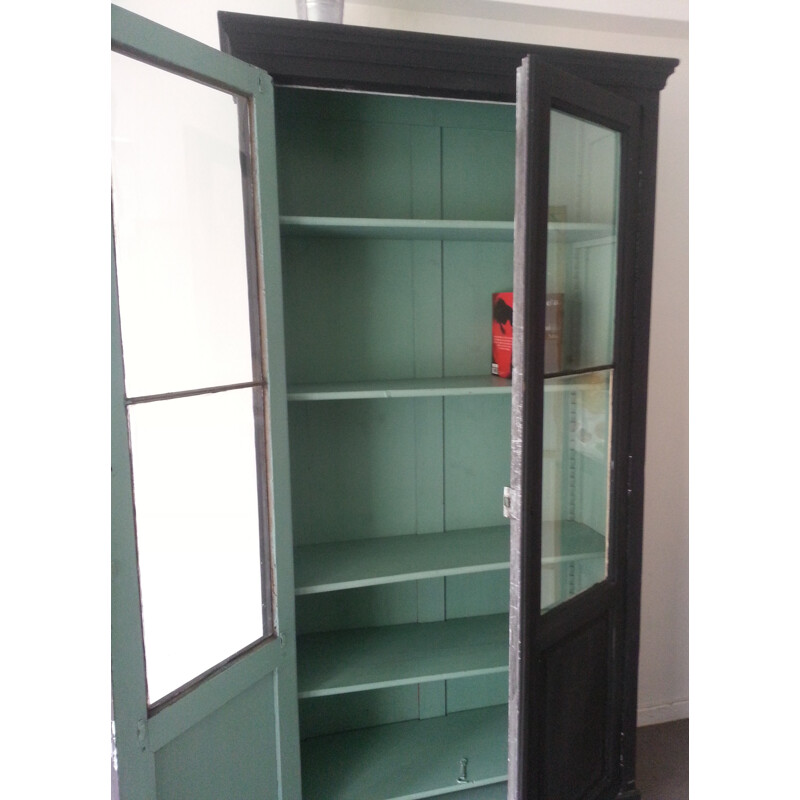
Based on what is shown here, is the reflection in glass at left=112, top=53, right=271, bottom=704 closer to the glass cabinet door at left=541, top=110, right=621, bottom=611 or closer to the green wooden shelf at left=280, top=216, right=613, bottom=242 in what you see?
the green wooden shelf at left=280, top=216, right=613, bottom=242

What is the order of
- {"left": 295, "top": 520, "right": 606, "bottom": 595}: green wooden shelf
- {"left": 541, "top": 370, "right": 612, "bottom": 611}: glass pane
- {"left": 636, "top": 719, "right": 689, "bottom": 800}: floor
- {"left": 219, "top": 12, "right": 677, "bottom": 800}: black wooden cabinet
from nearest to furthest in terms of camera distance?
1. {"left": 219, "top": 12, "right": 677, "bottom": 800}: black wooden cabinet
2. {"left": 541, "top": 370, "right": 612, "bottom": 611}: glass pane
3. {"left": 295, "top": 520, "right": 606, "bottom": 595}: green wooden shelf
4. {"left": 636, "top": 719, "right": 689, "bottom": 800}: floor

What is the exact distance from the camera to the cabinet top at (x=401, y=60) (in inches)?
55.0

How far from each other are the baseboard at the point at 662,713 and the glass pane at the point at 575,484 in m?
1.00

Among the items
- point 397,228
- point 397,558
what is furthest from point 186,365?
point 397,558

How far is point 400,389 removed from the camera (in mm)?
1682

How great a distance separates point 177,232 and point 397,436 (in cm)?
100

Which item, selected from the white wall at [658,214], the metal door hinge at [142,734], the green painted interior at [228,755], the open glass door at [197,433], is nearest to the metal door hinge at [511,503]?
the open glass door at [197,433]

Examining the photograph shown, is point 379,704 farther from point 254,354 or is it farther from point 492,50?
point 492,50

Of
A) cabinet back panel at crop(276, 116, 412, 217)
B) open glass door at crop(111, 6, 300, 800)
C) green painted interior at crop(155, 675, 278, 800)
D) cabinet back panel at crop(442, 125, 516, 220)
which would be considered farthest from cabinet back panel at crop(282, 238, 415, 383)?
green painted interior at crop(155, 675, 278, 800)

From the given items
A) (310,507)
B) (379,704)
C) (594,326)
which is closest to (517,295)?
(594,326)

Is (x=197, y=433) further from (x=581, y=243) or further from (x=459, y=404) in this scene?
(x=581, y=243)

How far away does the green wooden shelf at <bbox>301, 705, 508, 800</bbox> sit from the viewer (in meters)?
A: 1.84

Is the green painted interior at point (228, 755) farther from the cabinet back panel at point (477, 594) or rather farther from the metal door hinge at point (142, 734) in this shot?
the cabinet back panel at point (477, 594)

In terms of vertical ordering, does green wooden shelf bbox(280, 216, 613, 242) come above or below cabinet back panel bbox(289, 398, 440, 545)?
above
